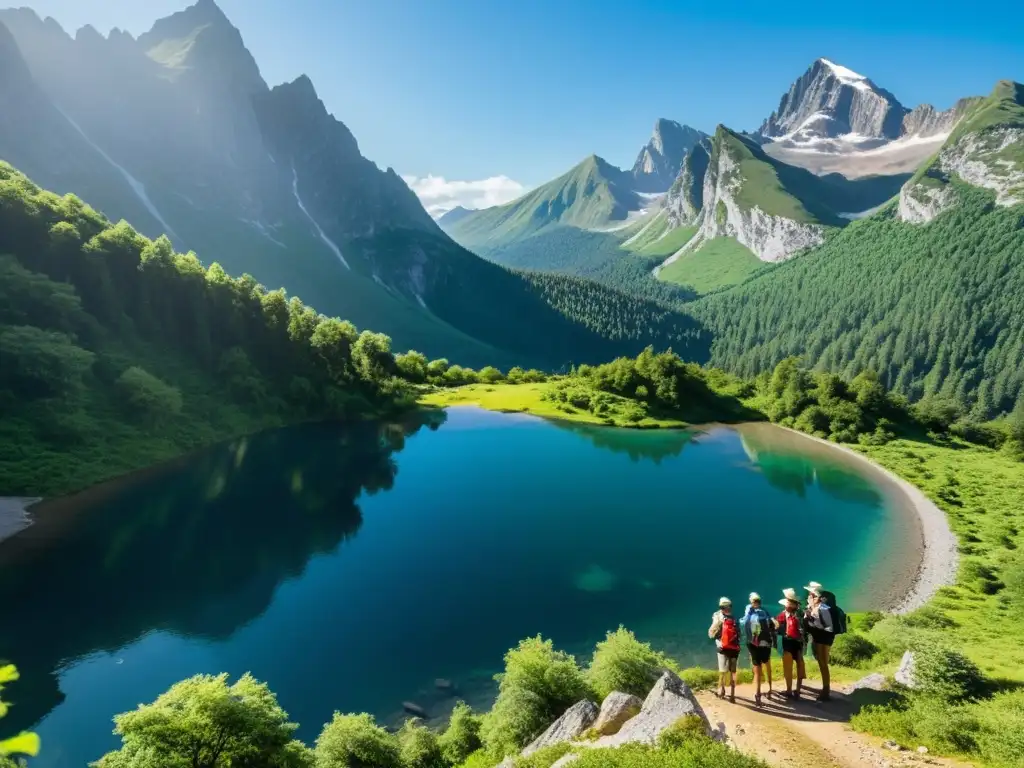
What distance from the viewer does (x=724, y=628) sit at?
20594mm

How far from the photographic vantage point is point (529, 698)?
23.5 m

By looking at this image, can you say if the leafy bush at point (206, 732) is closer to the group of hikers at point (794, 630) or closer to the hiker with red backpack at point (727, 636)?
the hiker with red backpack at point (727, 636)

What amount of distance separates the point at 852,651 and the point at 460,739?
69.9ft

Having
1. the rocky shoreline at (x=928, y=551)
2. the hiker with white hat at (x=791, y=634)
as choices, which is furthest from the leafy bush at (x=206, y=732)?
the rocky shoreline at (x=928, y=551)

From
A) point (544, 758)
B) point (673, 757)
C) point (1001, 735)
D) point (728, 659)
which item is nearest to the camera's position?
point (673, 757)

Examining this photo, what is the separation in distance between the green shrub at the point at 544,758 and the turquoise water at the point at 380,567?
54.8ft

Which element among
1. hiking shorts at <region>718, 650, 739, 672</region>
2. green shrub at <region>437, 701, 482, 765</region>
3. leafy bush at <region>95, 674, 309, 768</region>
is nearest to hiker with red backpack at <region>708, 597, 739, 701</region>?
hiking shorts at <region>718, 650, 739, 672</region>

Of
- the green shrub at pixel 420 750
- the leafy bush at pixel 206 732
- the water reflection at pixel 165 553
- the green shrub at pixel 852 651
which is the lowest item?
the water reflection at pixel 165 553

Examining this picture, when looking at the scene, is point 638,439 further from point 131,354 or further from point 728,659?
point 131,354

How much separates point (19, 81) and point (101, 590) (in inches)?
9534

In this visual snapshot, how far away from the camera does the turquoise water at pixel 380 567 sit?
34688mm

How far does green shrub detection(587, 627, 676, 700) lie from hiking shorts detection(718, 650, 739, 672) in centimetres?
415

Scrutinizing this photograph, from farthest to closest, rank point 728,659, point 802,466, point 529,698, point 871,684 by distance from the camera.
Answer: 1. point 802,466
2. point 529,698
3. point 871,684
4. point 728,659

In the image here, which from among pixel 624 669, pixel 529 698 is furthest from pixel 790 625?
pixel 529 698
